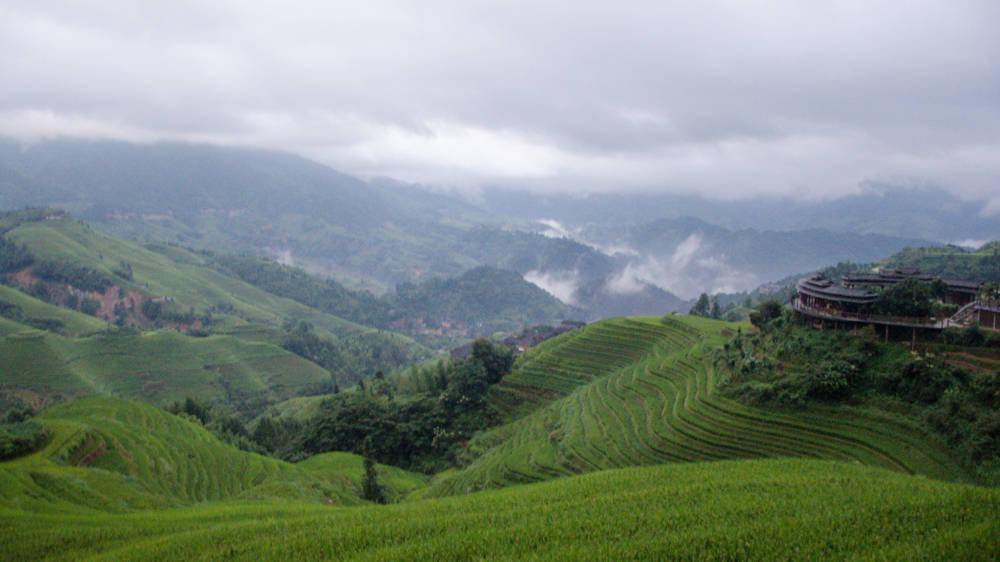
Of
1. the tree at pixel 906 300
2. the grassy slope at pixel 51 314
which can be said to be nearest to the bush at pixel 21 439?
the tree at pixel 906 300

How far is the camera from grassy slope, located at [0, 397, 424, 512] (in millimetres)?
28984

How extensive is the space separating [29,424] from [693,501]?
4206 centimetres

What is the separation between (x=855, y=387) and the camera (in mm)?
33656

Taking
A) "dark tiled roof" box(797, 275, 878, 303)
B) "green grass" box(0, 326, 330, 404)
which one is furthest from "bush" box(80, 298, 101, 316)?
"dark tiled roof" box(797, 275, 878, 303)

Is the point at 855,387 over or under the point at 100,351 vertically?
over

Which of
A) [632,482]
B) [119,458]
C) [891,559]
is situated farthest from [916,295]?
[119,458]

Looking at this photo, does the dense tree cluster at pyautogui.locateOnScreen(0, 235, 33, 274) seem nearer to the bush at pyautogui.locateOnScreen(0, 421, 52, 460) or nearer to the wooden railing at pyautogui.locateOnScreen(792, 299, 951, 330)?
the bush at pyautogui.locateOnScreen(0, 421, 52, 460)

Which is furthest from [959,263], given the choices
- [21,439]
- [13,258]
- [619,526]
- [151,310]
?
[13,258]

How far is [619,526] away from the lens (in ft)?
→ 60.5

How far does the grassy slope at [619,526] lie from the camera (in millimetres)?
16031

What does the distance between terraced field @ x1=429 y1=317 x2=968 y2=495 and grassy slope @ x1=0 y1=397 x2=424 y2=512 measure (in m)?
10.5

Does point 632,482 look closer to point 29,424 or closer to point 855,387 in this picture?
point 855,387

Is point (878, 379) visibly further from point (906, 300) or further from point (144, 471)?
point (144, 471)

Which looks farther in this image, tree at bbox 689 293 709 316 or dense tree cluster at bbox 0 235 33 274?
dense tree cluster at bbox 0 235 33 274
